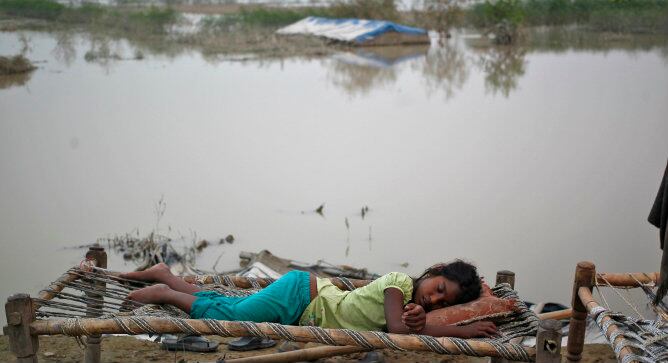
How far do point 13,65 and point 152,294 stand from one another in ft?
35.9

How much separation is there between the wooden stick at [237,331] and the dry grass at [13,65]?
11.0 meters

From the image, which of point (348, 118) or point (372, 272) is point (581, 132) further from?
point (372, 272)

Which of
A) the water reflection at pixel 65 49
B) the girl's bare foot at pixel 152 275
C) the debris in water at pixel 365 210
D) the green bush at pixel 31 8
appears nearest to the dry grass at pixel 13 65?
the water reflection at pixel 65 49

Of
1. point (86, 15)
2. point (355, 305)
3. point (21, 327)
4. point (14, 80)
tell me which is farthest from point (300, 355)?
point (86, 15)

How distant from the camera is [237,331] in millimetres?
2381

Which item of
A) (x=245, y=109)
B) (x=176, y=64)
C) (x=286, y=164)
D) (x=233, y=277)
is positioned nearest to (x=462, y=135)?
(x=286, y=164)

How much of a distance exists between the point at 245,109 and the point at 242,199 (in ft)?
14.5

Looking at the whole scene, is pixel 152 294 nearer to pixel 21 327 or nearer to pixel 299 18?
pixel 21 327

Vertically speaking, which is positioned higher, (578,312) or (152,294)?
(152,294)

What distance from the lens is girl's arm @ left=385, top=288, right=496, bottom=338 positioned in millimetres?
2537

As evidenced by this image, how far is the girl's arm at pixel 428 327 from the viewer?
99.9 inches

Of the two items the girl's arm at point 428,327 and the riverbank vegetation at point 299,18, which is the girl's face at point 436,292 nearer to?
the girl's arm at point 428,327

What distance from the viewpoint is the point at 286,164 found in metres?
7.70

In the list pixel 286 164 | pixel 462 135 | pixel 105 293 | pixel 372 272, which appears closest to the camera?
pixel 105 293
